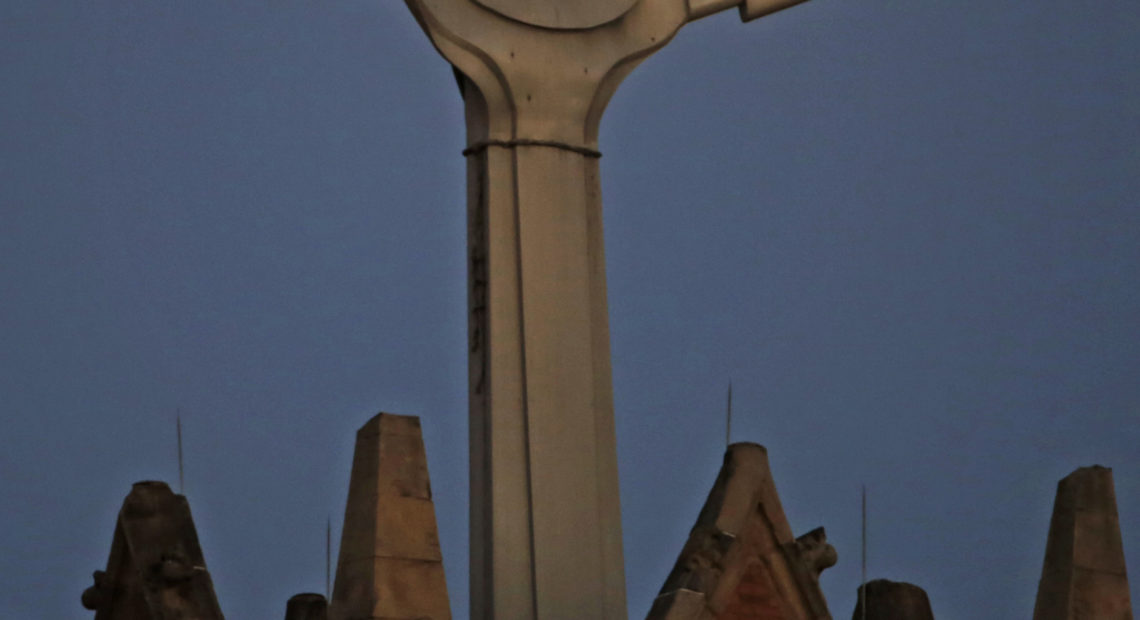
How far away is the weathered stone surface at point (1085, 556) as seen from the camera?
30531 millimetres

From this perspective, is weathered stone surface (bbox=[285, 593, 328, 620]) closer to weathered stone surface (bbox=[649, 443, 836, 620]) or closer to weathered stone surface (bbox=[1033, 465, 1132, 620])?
weathered stone surface (bbox=[649, 443, 836, 620])

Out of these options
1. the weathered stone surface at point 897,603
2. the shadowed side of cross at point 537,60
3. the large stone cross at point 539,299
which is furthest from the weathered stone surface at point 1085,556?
the shadowed side of cross at point 537,60

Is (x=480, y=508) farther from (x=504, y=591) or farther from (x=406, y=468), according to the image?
(x=406, y=468)

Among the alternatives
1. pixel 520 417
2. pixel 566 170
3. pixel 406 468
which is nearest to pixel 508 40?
pixel 566 170

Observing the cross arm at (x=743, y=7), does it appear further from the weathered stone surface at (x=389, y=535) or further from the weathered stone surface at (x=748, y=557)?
the weathered stone surface at (x=389, y=535)

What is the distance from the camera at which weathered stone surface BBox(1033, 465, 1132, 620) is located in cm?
3053

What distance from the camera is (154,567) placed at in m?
28.8

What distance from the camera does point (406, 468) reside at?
2822 centimetres

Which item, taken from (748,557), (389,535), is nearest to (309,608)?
(389,535)

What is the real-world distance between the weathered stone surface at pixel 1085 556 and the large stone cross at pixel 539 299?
3.47 meters

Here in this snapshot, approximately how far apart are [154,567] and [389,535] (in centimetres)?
204

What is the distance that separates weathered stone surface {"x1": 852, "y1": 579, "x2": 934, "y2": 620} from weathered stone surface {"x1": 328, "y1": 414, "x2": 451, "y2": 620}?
13.4 feet

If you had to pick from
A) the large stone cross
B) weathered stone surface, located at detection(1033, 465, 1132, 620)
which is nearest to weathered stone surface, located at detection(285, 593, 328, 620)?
the large stone cross

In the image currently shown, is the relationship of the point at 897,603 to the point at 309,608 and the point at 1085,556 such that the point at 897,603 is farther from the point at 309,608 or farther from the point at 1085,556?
the point at 309,608
